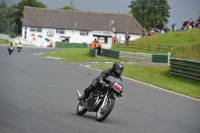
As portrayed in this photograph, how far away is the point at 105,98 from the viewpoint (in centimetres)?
1131

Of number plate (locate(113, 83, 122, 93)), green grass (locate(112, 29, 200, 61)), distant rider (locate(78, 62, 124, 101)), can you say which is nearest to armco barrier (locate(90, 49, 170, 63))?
green grass (locate(112, 29, 200, 61))

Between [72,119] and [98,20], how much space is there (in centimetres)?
9507

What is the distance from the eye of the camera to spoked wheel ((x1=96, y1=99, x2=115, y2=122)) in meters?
11.1

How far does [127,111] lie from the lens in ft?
46.1

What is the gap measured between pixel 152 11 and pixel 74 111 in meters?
111

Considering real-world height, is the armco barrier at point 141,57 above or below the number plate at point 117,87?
below

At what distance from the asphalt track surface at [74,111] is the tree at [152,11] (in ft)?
328

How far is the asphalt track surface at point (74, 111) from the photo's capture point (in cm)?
997

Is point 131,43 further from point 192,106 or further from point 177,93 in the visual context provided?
point 192,106

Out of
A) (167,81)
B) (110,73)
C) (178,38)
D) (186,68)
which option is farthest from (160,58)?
(110,73)

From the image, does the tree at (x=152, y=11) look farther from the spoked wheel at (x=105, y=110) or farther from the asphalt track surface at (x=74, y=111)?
the spoked wheel at (x=105, y=110)

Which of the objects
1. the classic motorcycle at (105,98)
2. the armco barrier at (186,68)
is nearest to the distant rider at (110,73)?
the classic motorcycle at (105,98)

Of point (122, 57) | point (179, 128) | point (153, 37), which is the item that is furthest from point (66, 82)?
point (153, 37)

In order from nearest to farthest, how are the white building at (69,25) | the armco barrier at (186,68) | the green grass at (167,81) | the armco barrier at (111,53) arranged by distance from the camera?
1. the green grass at (167,81)
2. the armco barrier at (186,68)
3. the armco barrier at (111,53)
4. the white building at (69,25)
